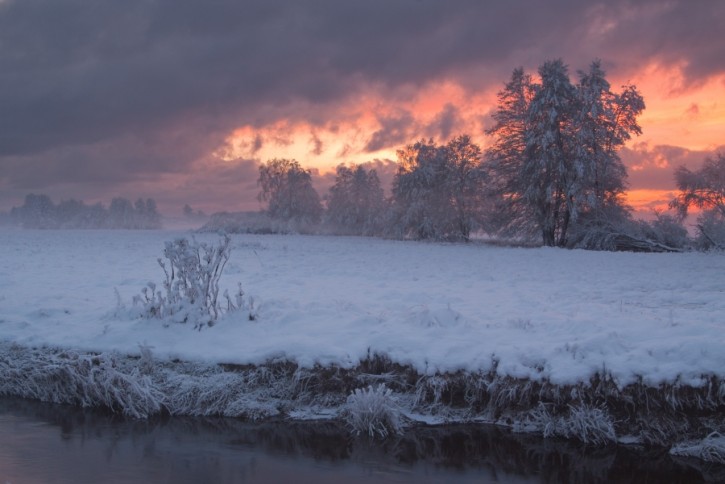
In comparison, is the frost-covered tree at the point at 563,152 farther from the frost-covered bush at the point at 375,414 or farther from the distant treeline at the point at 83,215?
the distant treeline at the point at 83,215

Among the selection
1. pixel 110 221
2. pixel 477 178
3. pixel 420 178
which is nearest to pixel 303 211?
pixel 420 178

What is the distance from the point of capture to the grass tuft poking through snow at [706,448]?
255 inches

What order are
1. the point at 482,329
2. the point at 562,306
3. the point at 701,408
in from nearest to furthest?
the point at 701,408, the point at 482,329, the point at 562,306

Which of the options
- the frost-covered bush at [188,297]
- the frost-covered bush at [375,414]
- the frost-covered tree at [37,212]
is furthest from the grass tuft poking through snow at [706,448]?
the frost-covered tree at [37,212]

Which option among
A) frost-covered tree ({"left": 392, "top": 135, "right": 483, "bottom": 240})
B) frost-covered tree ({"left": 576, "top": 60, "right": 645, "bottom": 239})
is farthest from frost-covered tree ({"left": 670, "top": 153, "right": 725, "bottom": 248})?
frost-covered tree ({"left": 392, "top": 135, "right": 483, "bottom": 240})

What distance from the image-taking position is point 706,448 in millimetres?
6547

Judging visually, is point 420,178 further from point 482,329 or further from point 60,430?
point 60,430

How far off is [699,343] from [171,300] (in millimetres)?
8610

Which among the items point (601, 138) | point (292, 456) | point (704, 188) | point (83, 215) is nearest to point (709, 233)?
point (704, 188)

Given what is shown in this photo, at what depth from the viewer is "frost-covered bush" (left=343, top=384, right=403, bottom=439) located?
737 cm

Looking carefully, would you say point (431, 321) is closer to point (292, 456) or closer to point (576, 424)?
point (576, 424)

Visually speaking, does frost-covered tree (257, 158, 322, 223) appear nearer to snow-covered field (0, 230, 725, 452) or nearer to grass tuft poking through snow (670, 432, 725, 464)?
snow-covered field (0, 230, 725, 452)

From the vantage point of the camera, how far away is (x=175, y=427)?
25.5 ft

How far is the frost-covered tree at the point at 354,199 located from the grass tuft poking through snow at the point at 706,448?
160 feet
